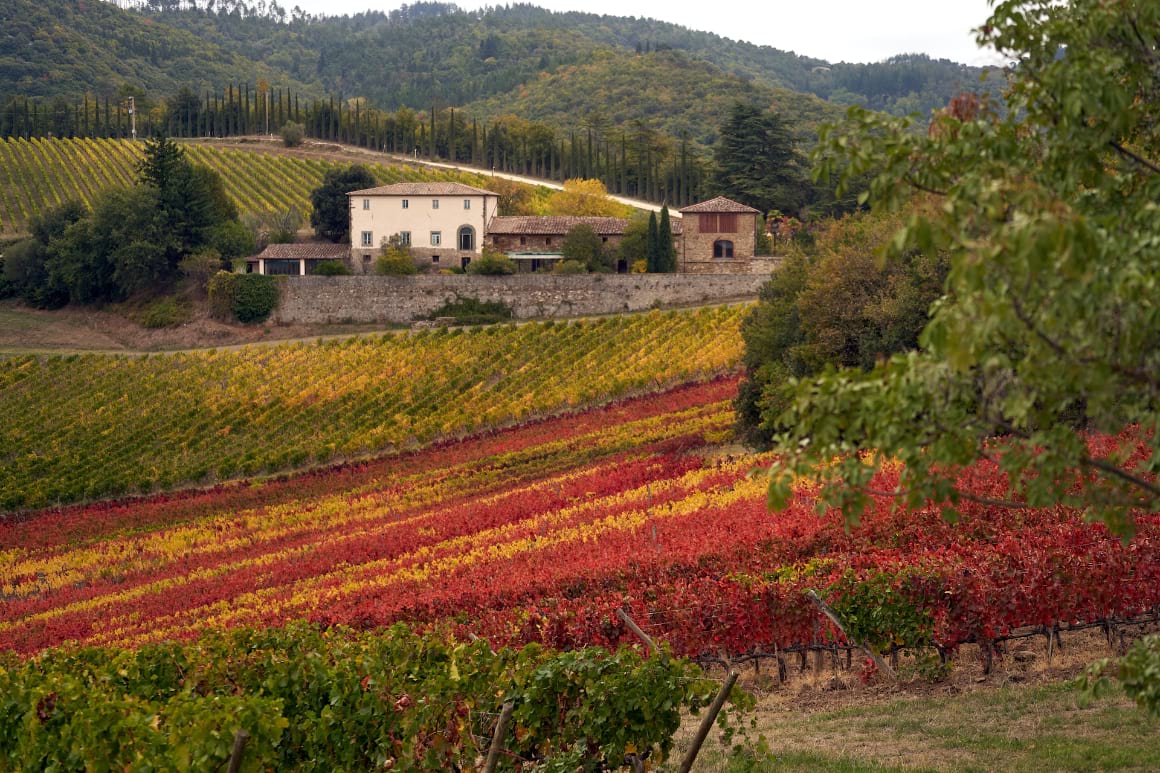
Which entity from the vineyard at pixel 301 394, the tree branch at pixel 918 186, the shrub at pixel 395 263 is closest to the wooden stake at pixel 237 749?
the tree branch at pixel 918 186

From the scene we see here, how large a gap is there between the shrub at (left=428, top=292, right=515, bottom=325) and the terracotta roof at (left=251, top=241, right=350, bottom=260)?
11215 millimetres

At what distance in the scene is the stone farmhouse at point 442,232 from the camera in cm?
7125

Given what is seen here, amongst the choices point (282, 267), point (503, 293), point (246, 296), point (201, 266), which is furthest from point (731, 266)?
point (201, 266)

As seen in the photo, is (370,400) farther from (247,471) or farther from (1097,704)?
(1097,704)

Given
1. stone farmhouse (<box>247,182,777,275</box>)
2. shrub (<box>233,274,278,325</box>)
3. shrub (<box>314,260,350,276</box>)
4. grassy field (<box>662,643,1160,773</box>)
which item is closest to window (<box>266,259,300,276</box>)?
stone farmhouse (<box>247,182,777,275</box>)

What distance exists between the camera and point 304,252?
7206 centimetres

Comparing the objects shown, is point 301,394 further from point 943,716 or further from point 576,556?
point 943,716

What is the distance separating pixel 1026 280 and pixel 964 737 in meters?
7.72

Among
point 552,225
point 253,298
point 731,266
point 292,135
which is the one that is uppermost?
point 292,135

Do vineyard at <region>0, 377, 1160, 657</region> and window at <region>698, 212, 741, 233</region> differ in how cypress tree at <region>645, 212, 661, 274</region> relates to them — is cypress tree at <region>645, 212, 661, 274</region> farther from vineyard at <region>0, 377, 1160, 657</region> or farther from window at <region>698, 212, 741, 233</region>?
vineyard at <region>0, 377, 1160, 657</region>

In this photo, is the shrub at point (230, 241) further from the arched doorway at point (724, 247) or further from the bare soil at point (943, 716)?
the bare soil at point (943, 716)

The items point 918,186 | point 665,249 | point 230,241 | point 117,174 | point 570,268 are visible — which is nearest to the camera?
point 918,186

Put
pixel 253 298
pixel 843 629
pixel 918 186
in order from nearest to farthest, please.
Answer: pixel 918 186 < pixel 843 629 < pixel 253 298

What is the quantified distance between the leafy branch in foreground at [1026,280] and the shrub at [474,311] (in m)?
54.6
